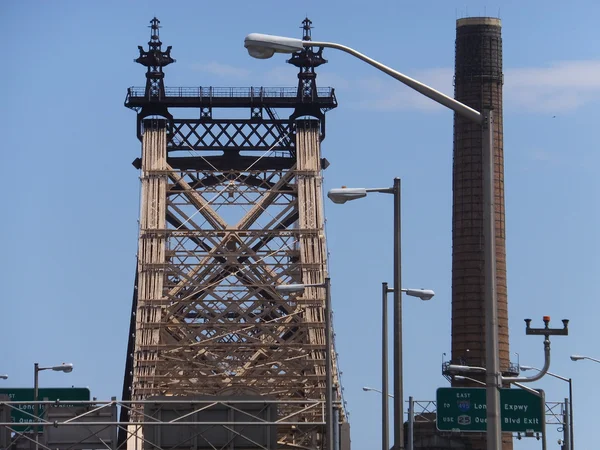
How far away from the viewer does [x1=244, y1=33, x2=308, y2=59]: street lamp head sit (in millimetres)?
22047

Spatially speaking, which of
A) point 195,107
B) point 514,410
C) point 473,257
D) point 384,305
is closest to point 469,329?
point 473,257

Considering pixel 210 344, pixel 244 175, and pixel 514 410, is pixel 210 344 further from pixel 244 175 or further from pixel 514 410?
pixel 514 410

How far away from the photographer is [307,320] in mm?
84188

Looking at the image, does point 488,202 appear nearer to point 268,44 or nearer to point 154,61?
point 268,44

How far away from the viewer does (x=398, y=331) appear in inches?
1361

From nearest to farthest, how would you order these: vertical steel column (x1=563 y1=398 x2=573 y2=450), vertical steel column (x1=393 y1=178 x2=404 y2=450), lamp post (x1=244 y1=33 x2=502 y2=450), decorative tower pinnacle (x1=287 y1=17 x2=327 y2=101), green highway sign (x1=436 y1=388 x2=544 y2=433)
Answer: lamp post (x1=244 y1=33 x2=502 y2=450) → vertical steel column (x1=393 y1=178 x2=404 y2=450) → vertical steel column (x1=563 y1=398 x2=573 y2=450) → green highway sign (x1=436 y1=388 x2=544 y2=433) → decorative tower pinnacle (x1=287 y1=17 x2=327 y2=101)

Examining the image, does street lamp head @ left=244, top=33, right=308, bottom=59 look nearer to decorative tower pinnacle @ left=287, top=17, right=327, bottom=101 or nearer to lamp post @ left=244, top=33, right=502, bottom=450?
lamp post @ left=244, top=33, right=502, bottom=450

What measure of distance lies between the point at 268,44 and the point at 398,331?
13429mm

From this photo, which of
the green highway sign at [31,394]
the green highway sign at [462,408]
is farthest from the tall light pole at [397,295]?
the green highway sign at [31,394]

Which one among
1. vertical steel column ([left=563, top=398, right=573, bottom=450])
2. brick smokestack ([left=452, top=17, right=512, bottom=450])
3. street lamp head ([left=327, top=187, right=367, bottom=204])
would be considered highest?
brick smokestack ([left=452, top=17, right=512, bottom=450])

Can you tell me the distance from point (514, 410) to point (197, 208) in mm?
39888

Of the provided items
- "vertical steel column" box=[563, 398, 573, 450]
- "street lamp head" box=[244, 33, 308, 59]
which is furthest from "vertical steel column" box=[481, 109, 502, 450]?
"vertical steel column" box=[563, 398, 573, 450]

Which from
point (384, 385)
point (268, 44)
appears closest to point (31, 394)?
point (384, 385)

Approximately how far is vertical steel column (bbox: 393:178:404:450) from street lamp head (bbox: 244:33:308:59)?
1260 cm
